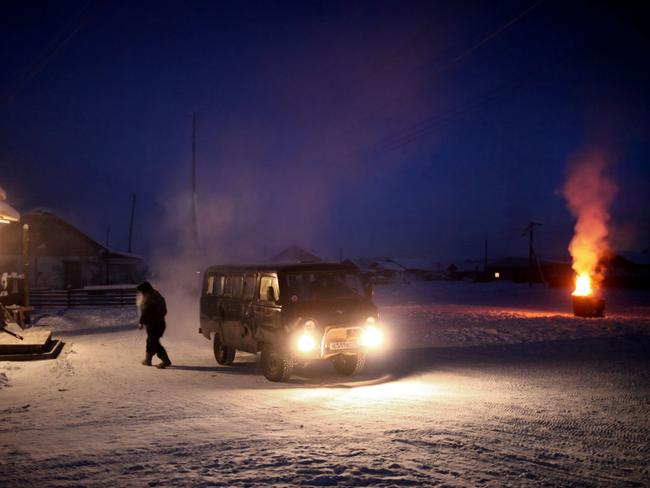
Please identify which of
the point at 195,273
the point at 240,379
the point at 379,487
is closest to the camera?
the point at 379,487

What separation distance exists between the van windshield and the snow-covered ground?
181cm

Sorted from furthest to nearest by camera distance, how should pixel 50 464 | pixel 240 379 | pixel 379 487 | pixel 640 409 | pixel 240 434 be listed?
pixel 240 379
pixel 640 409
pixel 240 434
pixel 50 464
pixel 379 487

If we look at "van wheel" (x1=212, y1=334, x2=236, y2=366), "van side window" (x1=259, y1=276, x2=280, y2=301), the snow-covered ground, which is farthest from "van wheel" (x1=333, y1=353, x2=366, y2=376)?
"van wheel" (x1=212, y1=334, x2=236, y2=366)

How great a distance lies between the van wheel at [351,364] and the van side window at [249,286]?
8.09 feet

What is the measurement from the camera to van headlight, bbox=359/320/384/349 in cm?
1125

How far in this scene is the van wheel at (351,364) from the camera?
1174cm

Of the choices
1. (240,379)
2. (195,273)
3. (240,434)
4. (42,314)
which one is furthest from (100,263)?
(240,434)

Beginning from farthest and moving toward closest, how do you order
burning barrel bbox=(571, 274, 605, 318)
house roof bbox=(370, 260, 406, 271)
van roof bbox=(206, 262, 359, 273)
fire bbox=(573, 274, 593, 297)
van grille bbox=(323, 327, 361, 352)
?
house roof bbox=(370, 260, 406, 271), fire bbox=(573, 274, 593, 297), burning barrel bbox=(571, 274, 605, 318), van roof bbox=(206, 262, 359, 273), van grille bbox=(323, 327, 361, 352)

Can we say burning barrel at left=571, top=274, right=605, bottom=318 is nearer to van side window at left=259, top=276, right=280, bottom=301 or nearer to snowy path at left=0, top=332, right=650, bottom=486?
snowy path at left=0, top=332, right=650, bottom=486

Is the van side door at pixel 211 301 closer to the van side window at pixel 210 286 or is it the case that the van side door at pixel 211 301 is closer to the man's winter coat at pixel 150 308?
the van side window at pixel 210 286

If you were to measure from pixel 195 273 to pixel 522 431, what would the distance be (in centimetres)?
4009

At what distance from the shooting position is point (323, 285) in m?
11.7

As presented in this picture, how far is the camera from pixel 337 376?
11.8m

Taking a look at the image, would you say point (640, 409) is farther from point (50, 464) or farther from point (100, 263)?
point (100, 263)
